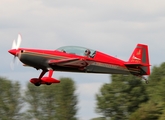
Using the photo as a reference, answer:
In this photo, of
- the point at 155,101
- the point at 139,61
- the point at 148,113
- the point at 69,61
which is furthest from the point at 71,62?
the point at 155,101

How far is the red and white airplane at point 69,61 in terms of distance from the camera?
971 inches

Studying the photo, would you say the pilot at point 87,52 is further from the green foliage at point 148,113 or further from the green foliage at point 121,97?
the green foliage at point 121,97

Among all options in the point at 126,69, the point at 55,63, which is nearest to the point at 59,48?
the point at 55,63

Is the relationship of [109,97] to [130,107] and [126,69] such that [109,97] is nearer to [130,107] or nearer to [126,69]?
[130,107]

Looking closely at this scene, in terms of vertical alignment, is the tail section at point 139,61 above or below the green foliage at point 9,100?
above

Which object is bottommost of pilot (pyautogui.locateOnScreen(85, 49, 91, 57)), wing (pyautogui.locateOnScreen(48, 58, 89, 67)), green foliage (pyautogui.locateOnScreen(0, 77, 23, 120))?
green foliage (pyautogui.locateOnScreen(0, 77, 23, 120))

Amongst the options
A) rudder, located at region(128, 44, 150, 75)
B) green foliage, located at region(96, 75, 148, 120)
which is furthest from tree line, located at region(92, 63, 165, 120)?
rudder, located at region(128, 44, 150, 75)

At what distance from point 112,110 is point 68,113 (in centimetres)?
561

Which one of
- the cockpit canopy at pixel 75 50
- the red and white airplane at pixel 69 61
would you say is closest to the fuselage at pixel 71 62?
the red and white airplane at pixel 69 61

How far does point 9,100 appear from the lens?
74.9 m

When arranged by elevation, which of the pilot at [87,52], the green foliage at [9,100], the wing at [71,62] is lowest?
the green foliage at [9,100]

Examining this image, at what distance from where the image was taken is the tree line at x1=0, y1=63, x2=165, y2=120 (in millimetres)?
69625

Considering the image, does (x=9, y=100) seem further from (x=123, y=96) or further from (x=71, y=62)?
(x=71, y=62)

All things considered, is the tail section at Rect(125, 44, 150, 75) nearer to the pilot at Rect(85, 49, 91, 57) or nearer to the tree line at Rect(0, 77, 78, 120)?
the pilot at Rect(85, 49, 91, 57)
